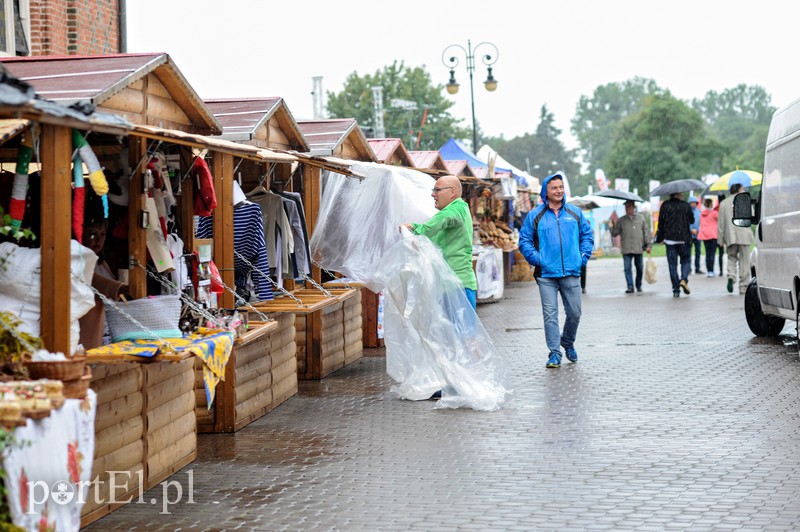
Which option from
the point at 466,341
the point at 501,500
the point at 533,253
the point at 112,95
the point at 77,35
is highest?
the point at 77,35

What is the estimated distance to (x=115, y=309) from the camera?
6.68 m

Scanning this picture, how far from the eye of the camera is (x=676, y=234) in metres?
21.0

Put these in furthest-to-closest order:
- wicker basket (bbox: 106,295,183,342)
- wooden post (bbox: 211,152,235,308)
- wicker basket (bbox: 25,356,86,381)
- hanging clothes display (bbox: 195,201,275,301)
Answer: hanging clothes display (bbox: 195,201,275,301) < wooden post (bbox: 211,152,235,308) < wicker basket (bbox: 106,295,183,342) < wicker basket (bbox: 25,356,86,381)

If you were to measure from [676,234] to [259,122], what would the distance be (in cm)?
1303

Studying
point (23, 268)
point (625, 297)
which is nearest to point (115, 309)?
point (23, 268)

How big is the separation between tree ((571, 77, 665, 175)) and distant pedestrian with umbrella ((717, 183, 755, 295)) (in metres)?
144

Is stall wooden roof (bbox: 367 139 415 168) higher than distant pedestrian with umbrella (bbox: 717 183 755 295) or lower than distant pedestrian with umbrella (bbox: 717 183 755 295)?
higher

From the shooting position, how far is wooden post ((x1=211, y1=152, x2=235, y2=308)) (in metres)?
8.50

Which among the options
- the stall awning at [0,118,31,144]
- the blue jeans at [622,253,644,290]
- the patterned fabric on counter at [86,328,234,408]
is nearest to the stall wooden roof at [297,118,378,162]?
the patterned fabric on counter at [86,328,234,408]

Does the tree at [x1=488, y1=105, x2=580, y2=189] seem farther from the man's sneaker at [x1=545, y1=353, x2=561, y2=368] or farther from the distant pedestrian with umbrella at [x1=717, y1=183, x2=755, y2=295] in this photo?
the man's sneaker at [x1=545, y1=353, x2=561, y2=368]

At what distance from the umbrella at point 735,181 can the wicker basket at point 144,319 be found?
1921 centimetres

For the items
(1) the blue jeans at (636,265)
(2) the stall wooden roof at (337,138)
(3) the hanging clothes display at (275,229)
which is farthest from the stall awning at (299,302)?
(1) the blue jeans at (636,265)

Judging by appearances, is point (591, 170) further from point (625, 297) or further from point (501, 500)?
point (501, 500)

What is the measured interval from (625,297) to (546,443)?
14.6m
